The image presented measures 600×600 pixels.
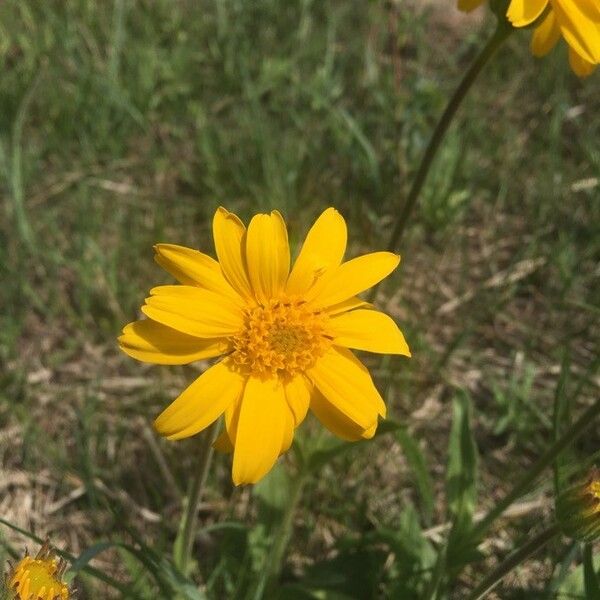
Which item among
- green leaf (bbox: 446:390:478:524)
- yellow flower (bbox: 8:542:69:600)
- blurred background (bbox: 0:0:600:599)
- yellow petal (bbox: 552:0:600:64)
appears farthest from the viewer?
blurred background (bbox: 0:0:600:599)

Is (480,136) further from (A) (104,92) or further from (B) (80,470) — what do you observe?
(B) (80,470)

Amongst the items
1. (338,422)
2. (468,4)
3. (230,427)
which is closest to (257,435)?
(230,427)

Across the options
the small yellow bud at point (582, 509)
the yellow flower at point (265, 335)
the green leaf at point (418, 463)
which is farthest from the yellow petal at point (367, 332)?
the green leaf at point (418, 463)

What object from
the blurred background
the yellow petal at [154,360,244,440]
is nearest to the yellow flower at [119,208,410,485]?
the yellow petal at [154,360,244,440]

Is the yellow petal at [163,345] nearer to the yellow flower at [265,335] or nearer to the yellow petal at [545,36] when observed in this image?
the yellow flower at [265,335]

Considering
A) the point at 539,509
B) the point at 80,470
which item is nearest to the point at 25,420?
the point at 80,470

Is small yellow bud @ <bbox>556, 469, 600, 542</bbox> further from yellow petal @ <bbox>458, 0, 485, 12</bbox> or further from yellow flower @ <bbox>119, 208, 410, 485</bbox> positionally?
yellow petal @ <bbox>458, 0, 485, 12</bbox>

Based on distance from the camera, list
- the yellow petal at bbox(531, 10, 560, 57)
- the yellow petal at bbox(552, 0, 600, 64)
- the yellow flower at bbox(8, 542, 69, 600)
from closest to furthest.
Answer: the yellow flower at bbox(8, 542, 69, 600), the yellow petal at bbox(552, 0, 600, 64), the yellow petal at bbox(531, 10, 560, 57)
